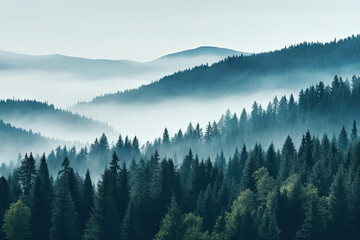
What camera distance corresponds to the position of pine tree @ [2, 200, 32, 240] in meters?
88.6

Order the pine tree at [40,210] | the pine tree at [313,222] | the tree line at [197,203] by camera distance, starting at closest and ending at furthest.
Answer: the pine tree at [313,222]
the tree line at [197,203]
the pine tree at [40,210]

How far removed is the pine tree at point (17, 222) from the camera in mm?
88562

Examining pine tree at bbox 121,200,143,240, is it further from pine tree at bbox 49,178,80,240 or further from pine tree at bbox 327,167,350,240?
pine tree at bbox 327,167,350,240

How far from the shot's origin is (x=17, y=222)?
290ft

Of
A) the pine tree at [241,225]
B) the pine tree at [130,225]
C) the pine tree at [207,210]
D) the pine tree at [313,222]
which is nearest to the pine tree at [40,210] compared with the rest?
the pine tree at [130,225]

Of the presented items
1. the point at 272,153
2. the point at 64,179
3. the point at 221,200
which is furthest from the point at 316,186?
the point at 64,179

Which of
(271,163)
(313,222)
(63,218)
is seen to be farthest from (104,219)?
(271,163)

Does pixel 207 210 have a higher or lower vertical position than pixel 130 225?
lower

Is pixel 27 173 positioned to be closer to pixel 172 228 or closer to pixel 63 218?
pixel 63 218

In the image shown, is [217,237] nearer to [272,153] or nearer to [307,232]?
[307,232]

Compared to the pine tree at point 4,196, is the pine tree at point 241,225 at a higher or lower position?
lower

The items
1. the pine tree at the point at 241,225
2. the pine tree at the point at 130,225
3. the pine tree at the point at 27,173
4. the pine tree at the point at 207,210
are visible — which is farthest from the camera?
the pine tree at the point at 27,173

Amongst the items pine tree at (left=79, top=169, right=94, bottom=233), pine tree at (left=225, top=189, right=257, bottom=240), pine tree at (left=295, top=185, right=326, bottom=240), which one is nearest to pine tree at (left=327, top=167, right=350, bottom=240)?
pine tree at (left=295, top=185, right=326, bottom=240)

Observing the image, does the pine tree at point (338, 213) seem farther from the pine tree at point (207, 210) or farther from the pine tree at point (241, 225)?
the pine tree at point (207, 210)
